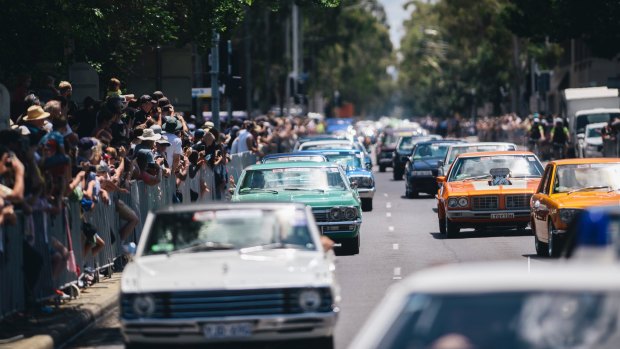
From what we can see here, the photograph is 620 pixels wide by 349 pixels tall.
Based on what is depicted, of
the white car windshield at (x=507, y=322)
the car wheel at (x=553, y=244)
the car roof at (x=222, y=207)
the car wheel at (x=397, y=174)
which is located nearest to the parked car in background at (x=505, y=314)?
the white car windshield at (x=507, y=322)

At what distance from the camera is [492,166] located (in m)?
26.5

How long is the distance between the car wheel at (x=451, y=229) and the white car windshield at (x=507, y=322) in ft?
62.1

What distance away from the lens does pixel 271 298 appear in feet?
37.7

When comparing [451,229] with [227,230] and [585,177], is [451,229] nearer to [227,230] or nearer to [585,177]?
[585,177]

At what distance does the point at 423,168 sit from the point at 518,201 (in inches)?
551

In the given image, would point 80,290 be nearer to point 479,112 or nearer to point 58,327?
point 58,327

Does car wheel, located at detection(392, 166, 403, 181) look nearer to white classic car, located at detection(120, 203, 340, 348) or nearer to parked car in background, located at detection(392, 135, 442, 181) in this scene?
parked car in background, located at detection(392, 135, 442, 181)

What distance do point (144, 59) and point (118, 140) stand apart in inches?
433

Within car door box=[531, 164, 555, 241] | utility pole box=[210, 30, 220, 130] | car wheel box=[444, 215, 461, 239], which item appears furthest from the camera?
utility pole box=[210, 30, 220, 130]

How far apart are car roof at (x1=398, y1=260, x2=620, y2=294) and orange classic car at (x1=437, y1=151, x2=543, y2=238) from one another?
18.3m

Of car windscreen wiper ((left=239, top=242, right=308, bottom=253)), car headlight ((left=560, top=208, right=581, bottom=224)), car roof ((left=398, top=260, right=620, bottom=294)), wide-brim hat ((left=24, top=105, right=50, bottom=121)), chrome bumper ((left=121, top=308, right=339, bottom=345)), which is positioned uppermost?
wide-brim hat ((left=24, top=105, right=50, bottom=121))

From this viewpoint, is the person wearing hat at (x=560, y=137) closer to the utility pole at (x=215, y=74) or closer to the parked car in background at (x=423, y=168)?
the parked car in background at (x=423, y=168)

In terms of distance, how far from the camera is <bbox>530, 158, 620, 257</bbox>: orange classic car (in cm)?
1977

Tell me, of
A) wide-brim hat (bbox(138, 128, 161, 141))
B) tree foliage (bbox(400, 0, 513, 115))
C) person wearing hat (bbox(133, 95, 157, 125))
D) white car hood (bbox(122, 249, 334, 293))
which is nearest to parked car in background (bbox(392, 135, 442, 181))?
person wearing hat (bbox(133, 95, 157, 125))
